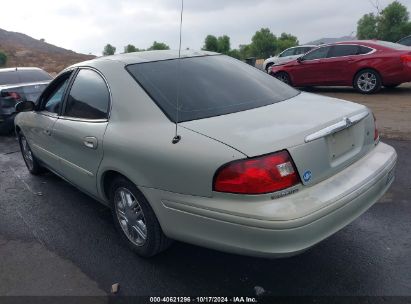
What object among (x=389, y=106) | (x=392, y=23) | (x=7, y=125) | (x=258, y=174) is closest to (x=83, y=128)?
(x=258, y=174)

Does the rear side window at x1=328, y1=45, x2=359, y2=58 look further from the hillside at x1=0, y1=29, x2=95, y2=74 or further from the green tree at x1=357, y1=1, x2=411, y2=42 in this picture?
the hillside at x1=0, y1=29, x2=95, y2=74

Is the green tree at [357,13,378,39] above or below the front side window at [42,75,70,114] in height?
below

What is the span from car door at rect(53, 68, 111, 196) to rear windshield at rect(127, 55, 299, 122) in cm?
41

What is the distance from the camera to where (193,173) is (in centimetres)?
246

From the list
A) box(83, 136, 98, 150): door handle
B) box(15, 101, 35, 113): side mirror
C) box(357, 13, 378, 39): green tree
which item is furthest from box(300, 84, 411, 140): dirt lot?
box(357, 13, 378, 39): green tree

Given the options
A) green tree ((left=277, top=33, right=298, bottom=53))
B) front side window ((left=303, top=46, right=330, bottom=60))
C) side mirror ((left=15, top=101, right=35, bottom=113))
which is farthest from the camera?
green tree ((left=277, top=33, right=298, bottom=53))

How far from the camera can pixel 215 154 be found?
238cm

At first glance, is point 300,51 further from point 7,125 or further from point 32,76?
point 7,125

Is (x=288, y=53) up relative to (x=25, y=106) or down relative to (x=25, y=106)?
down

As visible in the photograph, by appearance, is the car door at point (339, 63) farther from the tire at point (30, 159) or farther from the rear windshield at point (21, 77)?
the tire at point (30, 159)

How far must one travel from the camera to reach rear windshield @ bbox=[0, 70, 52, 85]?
831 centimetres

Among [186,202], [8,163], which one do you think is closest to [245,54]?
[8,163]

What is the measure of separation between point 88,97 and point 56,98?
83cm

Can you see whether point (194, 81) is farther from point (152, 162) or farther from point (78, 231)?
point (78, 231)
